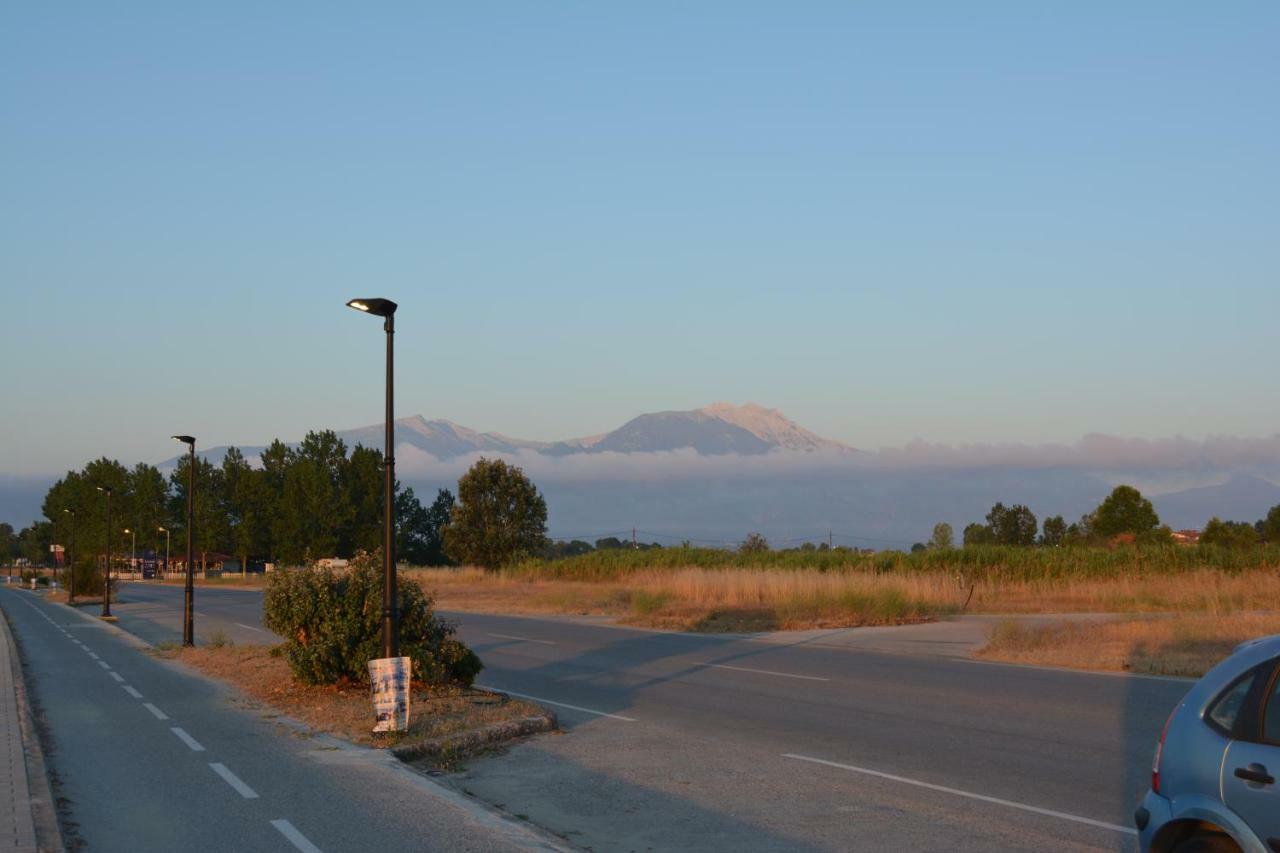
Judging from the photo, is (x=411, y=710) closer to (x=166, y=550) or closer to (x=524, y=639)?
(x=524, y=639)

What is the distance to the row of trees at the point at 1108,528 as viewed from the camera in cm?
7256

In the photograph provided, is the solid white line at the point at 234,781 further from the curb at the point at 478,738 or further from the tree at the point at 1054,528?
the tree at the point at 1054,528

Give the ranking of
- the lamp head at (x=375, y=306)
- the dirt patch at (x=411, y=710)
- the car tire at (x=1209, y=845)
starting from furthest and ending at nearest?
the lamp head at (x=375, y=306) < the dirt patch at (x=411, y=710) < the car tire at (x=1209, y=845)

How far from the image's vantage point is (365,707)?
15.8m

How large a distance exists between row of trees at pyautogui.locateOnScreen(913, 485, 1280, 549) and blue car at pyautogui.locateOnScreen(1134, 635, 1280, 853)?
147ft

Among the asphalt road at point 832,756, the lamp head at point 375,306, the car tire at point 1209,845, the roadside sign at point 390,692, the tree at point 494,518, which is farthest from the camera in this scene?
the tree at point 494,518

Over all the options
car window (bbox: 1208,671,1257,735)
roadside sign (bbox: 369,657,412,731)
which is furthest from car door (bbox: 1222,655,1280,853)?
roadside sign (bbox: 369,657,412,731)

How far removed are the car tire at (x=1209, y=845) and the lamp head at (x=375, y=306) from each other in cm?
1140

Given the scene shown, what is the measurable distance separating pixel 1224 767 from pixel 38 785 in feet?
32.1

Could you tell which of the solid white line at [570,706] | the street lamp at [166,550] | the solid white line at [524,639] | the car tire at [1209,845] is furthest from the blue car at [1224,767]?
the street lamp at [166,550]

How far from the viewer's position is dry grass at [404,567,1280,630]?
Answer: 33125 millimetres

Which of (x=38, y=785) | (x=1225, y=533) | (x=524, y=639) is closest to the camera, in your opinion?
(x=38, y=785)

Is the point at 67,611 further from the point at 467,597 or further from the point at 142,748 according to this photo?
the point at 142,748

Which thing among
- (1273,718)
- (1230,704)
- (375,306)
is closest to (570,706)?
(375,306)
